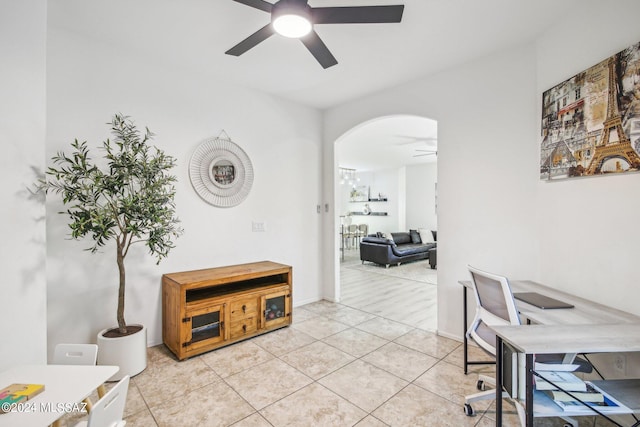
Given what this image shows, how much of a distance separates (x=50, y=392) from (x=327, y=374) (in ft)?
5.87

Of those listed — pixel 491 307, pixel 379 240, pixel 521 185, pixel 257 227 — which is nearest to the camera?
pixel 491 307

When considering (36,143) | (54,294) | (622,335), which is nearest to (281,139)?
(36,143)

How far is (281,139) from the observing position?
398 centimetres

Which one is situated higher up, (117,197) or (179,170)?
(179,170)

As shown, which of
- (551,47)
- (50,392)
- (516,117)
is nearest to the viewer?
(50,392)

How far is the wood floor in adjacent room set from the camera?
3.82m

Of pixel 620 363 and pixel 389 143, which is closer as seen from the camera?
pixel 620 363

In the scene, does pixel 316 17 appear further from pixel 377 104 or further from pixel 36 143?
pixel 377 104

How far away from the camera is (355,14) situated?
1.74m

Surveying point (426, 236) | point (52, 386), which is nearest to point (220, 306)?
point (52, 386)

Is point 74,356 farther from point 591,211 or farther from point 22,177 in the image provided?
point 591,211

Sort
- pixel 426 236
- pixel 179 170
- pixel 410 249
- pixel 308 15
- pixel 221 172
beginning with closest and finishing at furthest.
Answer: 1. pixel 308 15
2. pixel 179 170
3. pixel 221 172
4. pixel 410 249
5. pixel 426 236

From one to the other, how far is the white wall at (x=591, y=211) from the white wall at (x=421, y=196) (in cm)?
694

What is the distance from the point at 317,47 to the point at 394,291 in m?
4.02
